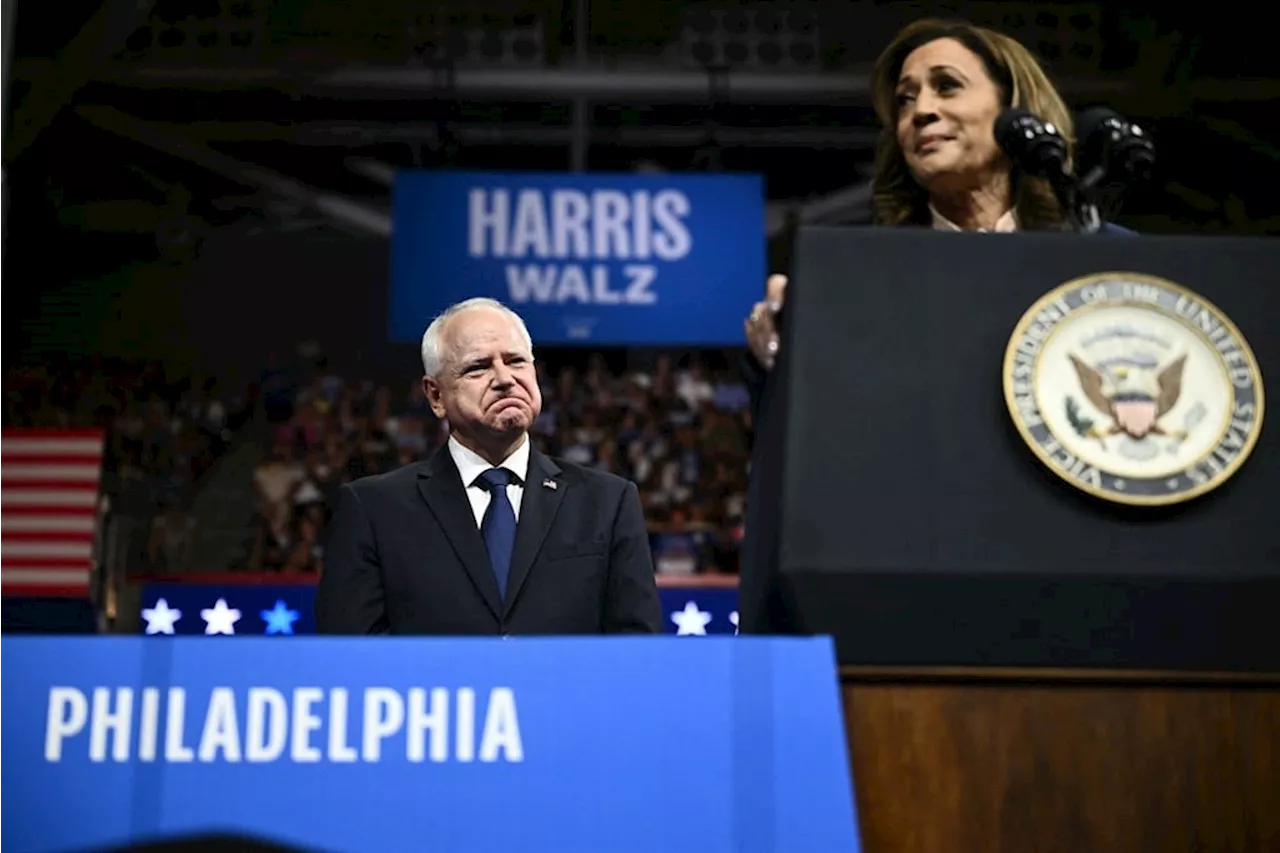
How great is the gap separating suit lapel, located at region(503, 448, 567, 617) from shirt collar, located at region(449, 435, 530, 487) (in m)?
0.01

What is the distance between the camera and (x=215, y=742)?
152 cm

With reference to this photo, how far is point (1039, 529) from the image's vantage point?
185 cm

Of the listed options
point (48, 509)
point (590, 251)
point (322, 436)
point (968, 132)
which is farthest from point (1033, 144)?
point (322, 436)

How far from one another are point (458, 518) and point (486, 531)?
4 cm

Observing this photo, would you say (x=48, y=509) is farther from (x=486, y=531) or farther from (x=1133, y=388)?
(x=1133, y=388)

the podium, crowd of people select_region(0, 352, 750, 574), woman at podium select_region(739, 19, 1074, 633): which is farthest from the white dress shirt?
crowd of people select_region(0, 352, 750, 574)

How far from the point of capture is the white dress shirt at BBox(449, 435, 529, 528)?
7.98 feet

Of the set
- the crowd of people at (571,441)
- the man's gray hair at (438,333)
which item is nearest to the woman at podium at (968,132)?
the man's gray hair at (438,333)

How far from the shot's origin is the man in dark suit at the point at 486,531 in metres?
2.31

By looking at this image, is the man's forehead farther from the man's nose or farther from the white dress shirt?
the white dress shirt

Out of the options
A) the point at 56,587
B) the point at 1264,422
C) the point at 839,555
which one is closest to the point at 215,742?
the point at 839,555

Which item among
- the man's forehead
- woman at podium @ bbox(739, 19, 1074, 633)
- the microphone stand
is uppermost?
woman at podium @ bbox(739, 19, 1074, 633)

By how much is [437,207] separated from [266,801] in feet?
28.9

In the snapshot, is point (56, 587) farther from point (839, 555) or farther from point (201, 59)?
point (839, 555)
